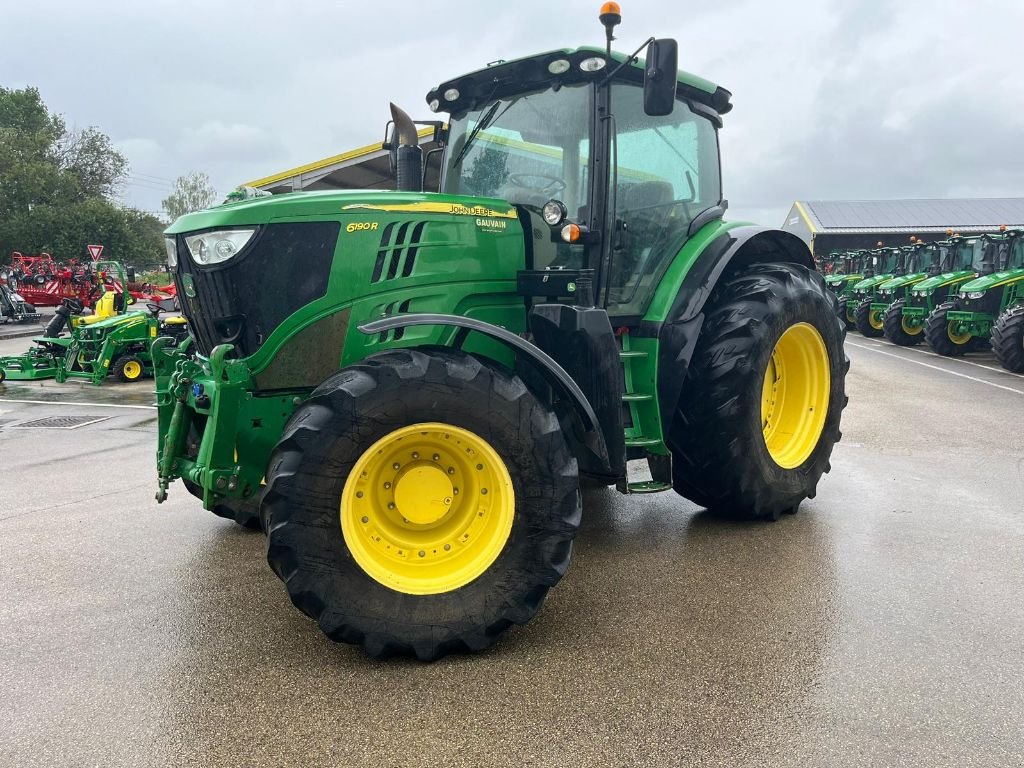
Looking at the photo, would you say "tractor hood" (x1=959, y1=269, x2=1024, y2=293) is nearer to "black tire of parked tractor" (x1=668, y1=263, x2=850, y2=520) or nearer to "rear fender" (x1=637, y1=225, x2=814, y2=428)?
"black tire of parked tractor" (x1=668, y1=263, x2=850, y2=520)

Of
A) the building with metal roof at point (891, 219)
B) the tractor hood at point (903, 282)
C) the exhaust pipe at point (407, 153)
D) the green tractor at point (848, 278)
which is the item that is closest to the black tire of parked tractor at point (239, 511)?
the exhaust pipe at point (407, 153)

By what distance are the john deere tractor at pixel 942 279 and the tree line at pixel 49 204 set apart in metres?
33.4

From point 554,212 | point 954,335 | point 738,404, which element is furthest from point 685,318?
point 954,335

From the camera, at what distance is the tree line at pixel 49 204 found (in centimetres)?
3341

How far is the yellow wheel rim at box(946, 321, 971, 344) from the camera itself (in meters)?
13.9

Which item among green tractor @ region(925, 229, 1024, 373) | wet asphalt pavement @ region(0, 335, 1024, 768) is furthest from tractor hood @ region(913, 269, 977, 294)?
wet asphalt pavement @ region(0, 335, 1024, 768)

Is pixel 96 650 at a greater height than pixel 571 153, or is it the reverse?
pixel 571 153

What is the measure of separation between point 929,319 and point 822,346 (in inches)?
435

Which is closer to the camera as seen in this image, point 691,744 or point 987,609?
point 691,744

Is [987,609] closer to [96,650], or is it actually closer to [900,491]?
[900,491]

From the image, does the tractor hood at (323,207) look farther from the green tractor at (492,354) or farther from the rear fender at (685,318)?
the rear fender at (685,318)

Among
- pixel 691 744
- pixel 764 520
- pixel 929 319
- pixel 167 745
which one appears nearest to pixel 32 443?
pixel 167 745

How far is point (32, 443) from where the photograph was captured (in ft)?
23.4

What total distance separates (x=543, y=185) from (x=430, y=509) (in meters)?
1.77
